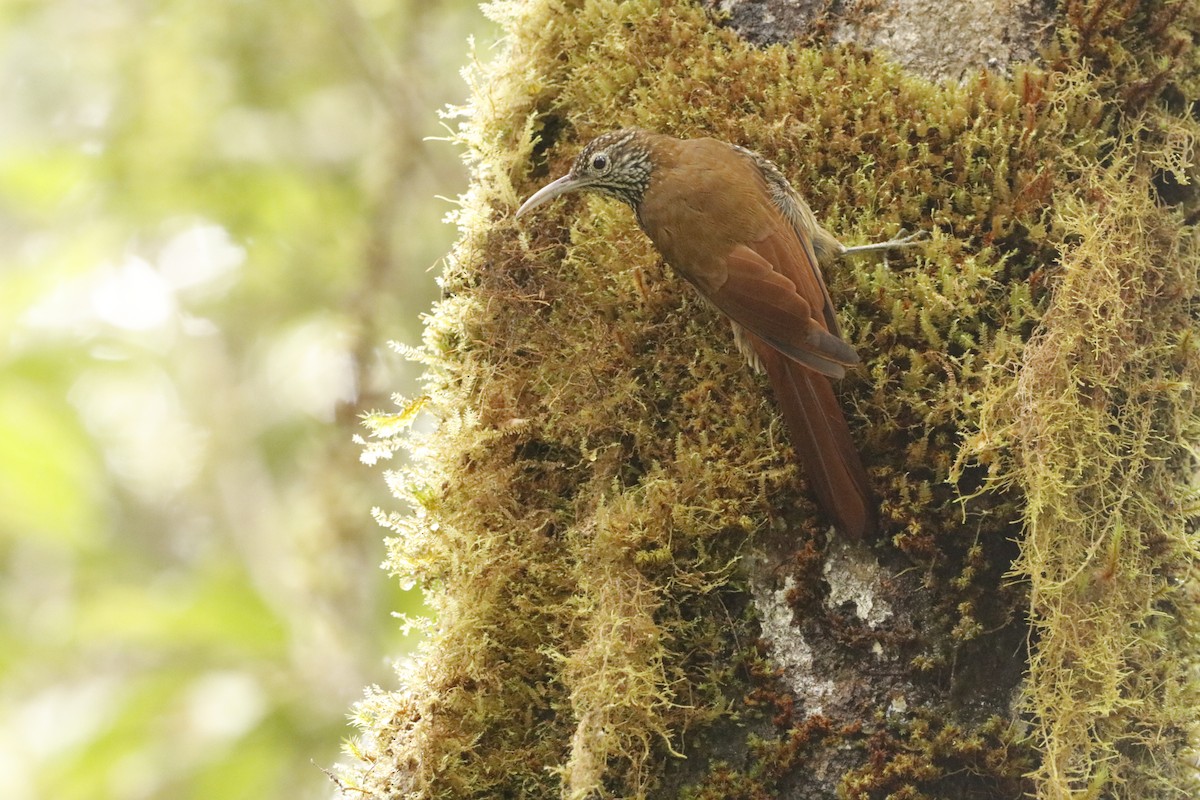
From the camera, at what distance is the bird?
185cm

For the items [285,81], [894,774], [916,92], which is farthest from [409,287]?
[894,774]

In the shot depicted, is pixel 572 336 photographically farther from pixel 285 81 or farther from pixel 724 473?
pixel 285 81

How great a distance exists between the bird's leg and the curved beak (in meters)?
0.67

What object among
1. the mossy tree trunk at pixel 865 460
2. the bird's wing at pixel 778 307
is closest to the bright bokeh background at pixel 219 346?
the mossy tree trunk at pixel 865 460

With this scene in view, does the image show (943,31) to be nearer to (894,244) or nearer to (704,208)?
(894,244)

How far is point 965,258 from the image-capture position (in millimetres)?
1980

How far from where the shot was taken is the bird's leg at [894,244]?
2.04 metres

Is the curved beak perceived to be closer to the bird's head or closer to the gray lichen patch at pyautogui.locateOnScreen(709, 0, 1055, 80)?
the bird's head

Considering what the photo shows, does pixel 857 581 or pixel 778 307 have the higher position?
pixel 778 307

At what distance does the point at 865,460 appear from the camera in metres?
1.94

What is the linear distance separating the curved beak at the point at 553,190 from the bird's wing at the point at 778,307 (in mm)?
425

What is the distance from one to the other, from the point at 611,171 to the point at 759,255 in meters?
0.40

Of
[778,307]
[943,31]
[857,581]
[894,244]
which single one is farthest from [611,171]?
[857,581]

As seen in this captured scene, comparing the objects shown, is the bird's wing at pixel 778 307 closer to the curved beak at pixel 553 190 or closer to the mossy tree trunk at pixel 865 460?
the mossy tree trunk at pixel 865 460
